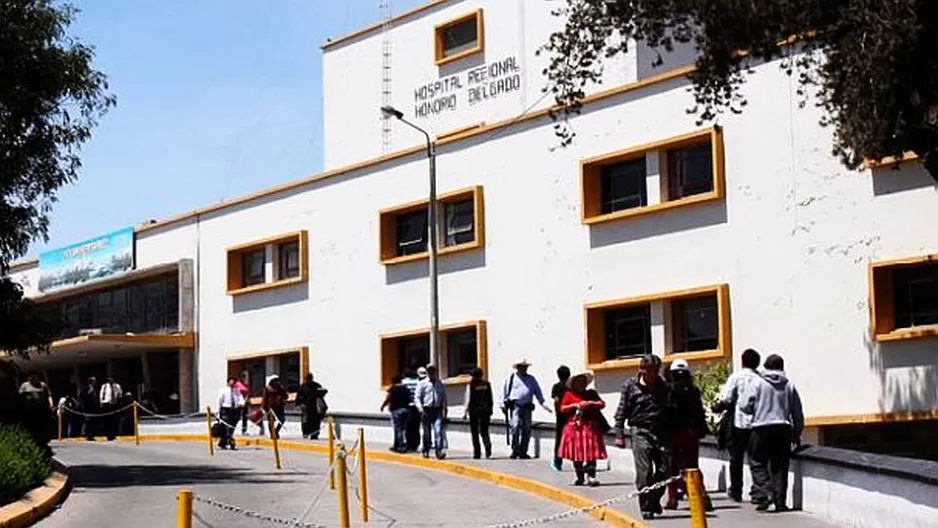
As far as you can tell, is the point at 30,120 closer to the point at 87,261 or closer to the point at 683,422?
the point at 683,422

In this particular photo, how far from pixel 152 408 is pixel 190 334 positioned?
291cm

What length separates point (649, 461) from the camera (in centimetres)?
1597

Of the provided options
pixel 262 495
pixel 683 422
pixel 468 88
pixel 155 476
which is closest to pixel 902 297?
pixel 683 422

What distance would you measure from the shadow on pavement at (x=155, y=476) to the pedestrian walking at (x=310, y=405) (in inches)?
241

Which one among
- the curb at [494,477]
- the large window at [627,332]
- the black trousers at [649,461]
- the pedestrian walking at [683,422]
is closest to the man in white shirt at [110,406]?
the curb at [494,477]

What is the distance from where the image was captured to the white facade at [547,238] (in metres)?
26.9

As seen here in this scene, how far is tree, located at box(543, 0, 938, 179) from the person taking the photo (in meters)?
16.2

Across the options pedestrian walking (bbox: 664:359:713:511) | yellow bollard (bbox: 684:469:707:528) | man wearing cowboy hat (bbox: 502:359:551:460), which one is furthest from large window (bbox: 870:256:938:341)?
yellow bollard (bbox: 684:469:707:528)

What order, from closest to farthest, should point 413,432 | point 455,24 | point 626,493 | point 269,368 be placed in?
point 626,493 < point 413,432 < point 269,368 < point 455,24

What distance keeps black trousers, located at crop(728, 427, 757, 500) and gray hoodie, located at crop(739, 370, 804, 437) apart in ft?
1.48

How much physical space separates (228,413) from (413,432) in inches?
207

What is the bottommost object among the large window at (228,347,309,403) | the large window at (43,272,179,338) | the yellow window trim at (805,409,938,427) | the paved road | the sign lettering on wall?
the paved road

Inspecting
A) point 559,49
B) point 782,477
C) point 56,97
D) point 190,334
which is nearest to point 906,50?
point 782,477

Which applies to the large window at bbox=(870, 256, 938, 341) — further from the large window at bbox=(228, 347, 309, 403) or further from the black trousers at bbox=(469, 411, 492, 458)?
the large window at bbox=(228, 347, 309, 403)
